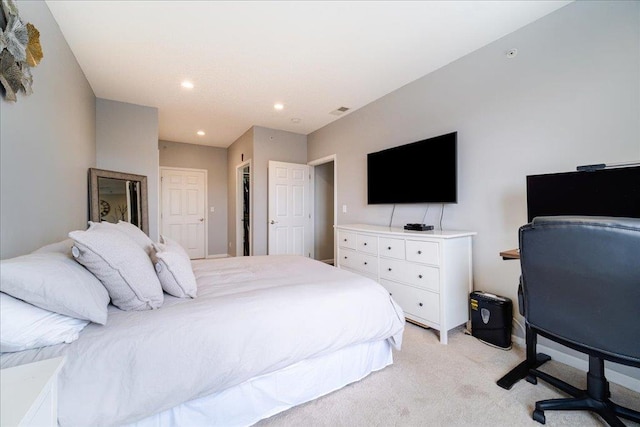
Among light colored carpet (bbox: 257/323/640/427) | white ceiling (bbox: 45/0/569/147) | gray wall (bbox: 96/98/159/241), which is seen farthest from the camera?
gray wall (bbox: 96/98/159/241)

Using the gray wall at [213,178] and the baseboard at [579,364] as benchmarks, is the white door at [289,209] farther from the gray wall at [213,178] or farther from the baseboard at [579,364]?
the baseboard at [579,364]

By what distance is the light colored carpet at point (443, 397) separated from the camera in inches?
55.0

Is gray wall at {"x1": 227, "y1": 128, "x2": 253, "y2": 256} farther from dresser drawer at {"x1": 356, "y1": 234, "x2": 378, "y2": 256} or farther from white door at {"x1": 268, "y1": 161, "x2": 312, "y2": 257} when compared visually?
dresser drawer at {"x1": 356, "y1": 234, "x2": 378, "y2": 256}

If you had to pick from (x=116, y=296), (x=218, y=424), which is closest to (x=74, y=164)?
(x=116, y=296)

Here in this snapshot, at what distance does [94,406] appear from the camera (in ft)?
3.14

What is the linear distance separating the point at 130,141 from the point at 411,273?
4.04 meters

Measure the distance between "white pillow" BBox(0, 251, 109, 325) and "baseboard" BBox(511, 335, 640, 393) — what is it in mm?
2898

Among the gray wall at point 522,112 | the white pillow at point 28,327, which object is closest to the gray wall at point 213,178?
the gray wall at point 522,112

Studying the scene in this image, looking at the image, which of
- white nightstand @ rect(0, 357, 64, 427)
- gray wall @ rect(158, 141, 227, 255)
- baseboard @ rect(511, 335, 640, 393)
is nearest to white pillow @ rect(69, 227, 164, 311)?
white nightstand @ rect(0, 357, 64, 427)

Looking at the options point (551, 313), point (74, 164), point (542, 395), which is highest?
point (74, 164)

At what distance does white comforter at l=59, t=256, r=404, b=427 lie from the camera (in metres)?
0.98

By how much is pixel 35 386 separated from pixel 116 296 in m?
0.59

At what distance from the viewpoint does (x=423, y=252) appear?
235 centimetres

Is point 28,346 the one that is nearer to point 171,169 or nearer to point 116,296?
point 116,296
